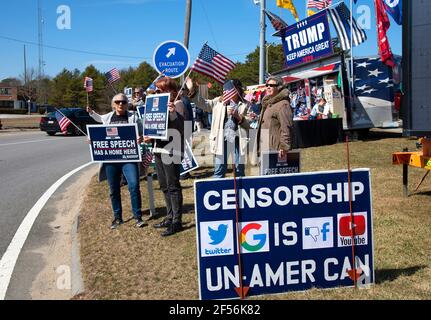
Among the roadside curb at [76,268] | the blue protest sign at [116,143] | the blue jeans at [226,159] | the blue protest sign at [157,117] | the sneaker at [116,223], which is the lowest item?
the roadside curb at [76,268]

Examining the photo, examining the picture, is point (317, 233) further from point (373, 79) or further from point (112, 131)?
point (373, 79)

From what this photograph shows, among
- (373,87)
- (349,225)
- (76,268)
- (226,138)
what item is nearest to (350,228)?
(349,225)

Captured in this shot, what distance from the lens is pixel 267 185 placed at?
4039 mm

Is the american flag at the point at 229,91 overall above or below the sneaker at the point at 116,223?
above

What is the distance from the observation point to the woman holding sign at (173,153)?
5980mm

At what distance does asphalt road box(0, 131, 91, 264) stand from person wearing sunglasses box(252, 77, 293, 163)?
3620mm

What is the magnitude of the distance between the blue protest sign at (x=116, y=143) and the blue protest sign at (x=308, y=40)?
13.1 meters

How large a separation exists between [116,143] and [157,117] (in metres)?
0.92

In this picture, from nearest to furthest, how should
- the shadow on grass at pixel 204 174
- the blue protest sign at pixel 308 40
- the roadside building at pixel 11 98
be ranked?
the shadow on grass at pixel 204 174, the blue protest sign at pixel 308 40, the roadside building at pixel 11 98

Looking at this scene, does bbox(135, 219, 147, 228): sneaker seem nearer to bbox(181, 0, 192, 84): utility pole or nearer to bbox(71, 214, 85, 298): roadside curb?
bbox(71, 214, 85, 298): roadside curb

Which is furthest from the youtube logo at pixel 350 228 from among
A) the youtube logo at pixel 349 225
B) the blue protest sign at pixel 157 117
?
the blue protest sign at pixel 157 117

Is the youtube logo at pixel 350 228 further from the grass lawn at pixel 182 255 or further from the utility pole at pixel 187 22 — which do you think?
the utility pole at pixel 187 22

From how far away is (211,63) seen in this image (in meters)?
7.05

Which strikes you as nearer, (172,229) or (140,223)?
(172,229)
